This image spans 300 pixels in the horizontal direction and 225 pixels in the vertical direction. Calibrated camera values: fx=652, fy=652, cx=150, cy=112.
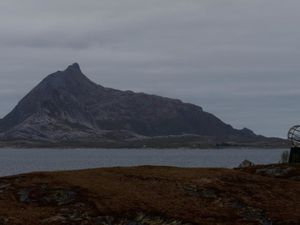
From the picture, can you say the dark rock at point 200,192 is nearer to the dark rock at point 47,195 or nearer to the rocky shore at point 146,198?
the rocky shore at point 146,198

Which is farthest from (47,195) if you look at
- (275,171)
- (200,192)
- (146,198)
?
(275,171)

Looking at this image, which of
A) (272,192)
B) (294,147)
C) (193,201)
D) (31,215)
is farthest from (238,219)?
(294,147)

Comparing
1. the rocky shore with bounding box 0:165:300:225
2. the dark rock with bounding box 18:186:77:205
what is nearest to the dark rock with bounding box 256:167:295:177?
the rocky shore with bounding box 0:165:300:225

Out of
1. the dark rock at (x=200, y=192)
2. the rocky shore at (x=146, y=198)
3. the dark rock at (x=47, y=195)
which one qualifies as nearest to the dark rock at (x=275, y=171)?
the rocky shore at (x=146, y=198)

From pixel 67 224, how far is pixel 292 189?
13913mm

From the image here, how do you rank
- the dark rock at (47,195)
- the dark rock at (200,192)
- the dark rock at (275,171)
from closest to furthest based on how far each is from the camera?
the dark rock at (47,195) → the dark rock at (200,192) → the dark rock at (275,171)

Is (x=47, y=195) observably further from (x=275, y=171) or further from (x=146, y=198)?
(x=275, y=171)

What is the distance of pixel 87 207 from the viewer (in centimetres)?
2858

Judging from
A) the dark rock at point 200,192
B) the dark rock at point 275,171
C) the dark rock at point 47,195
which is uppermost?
the dark rock at point 275,171

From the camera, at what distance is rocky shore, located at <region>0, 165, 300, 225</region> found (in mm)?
27531

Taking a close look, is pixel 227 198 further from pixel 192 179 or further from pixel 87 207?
pixel 87 207

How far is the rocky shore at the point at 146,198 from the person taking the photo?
90.3 feet

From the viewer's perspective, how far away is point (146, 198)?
29.9 meters

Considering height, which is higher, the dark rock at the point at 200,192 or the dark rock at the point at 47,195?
the dark rock at the point at 200,192
